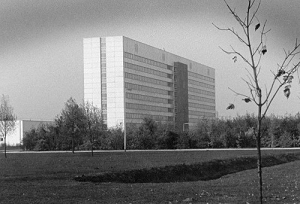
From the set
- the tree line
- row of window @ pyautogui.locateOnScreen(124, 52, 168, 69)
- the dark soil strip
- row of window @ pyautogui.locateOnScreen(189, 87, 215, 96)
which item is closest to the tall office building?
row of window @ pyautogui.locateOnScreen(124, 52, 168, 69)

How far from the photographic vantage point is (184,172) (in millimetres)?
26953

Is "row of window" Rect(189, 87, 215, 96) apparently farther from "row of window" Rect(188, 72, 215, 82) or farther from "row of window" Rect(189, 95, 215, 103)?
"row of window" Rect(188, 72, 215, 82)

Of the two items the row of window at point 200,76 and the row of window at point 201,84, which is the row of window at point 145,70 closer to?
the row of window at point 200,76

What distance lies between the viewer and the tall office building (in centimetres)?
9331

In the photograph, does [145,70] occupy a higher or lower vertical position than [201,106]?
higher

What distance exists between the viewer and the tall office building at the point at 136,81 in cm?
9331

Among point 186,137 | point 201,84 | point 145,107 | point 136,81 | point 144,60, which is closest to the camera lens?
point 186,137

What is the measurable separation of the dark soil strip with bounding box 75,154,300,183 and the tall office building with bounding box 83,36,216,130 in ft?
169

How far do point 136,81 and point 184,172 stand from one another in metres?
71.2

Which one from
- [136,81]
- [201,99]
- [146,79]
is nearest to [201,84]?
[201,99]

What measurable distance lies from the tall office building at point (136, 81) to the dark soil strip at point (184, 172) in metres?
51.6

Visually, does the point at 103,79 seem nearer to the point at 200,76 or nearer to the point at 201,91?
the point at 200,76

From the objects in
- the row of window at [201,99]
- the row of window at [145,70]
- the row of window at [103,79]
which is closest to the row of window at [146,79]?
the row of window at [145,70]

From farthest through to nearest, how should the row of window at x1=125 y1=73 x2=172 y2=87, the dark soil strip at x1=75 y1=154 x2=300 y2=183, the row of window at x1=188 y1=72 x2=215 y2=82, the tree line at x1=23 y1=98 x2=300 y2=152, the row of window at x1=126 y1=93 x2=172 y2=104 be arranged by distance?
the row of window at x1=188 y1=72 x2=215 y2=82, the row of window at x1=126 y1=93 x2=172 y2=104, the row of window at x1=125 y1=73 x2=172 y2=87, the tree line at x1=23 y1=98 x2=300 y2=152, the dark soil strip at x1=75 y1=154 x2=300 y2=183
